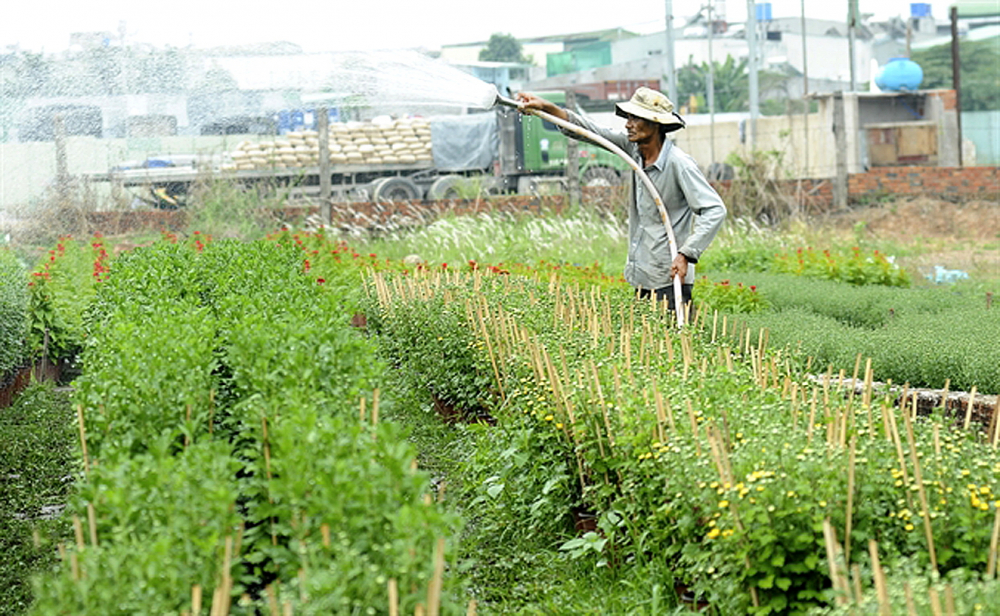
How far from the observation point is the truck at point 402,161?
22.0 m

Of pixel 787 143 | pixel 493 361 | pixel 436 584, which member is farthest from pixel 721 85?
pixel 436 584

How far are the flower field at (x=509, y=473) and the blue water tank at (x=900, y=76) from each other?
19384 mm

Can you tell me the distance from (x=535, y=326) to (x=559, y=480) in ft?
5.49

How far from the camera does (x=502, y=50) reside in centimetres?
8006

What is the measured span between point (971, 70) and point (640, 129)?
5217 centimetres

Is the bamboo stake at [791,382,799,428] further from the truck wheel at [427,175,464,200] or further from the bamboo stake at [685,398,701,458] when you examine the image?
the truck wheel at [427,175,464,200]

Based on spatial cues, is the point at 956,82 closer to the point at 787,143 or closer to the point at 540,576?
A: the point at 787,143

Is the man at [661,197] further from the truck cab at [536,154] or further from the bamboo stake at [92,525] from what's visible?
the truck cab at [536,154]

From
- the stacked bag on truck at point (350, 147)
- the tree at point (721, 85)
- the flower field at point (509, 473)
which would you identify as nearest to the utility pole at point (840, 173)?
the stacked bag on truck at point (350, 147)

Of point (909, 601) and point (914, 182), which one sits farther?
point (914, 182)

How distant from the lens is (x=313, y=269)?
1188 centimetres

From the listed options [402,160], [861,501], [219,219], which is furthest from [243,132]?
[861,501]

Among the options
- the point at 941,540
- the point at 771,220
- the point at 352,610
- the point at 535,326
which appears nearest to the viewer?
the point at 352,610

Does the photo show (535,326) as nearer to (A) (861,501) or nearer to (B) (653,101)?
(B) (653,101)
